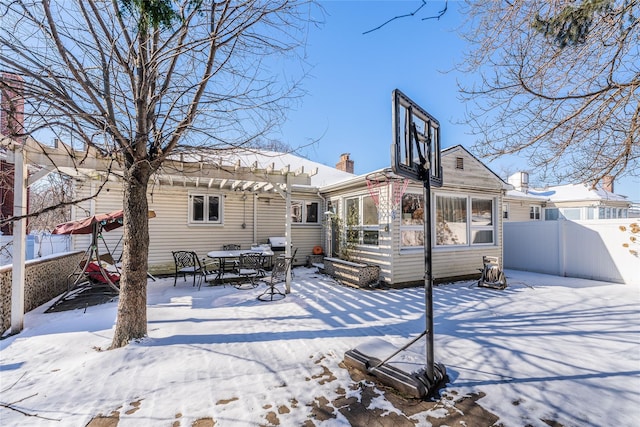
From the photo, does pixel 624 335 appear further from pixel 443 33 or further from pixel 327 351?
pixel 443 33

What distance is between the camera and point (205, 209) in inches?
390

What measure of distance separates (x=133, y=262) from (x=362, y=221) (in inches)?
241

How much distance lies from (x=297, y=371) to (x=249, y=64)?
406 centimetres

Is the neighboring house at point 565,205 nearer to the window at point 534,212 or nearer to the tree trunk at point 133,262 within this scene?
the window at point 534,212

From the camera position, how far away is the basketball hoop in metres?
7.24

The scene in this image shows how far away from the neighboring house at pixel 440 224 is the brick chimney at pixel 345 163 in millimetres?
6806

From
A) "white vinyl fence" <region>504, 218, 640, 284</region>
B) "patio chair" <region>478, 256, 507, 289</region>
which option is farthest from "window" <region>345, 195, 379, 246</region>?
"white vinyl fence" <region>504, 218, 640, 284</region>

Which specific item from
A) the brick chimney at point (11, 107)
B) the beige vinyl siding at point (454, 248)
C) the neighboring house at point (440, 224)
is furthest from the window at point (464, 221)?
the brick chimney at point (11, 107)

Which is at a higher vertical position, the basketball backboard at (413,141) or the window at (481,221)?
the basketball backboard at (413,141)

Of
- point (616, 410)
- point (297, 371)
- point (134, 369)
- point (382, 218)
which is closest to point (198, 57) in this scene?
point (134, 369)

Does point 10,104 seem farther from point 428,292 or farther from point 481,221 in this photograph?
point 481,221

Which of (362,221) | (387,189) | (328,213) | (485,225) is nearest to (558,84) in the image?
(387,189)

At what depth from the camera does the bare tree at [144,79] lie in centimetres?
322

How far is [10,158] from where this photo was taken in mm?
4625
